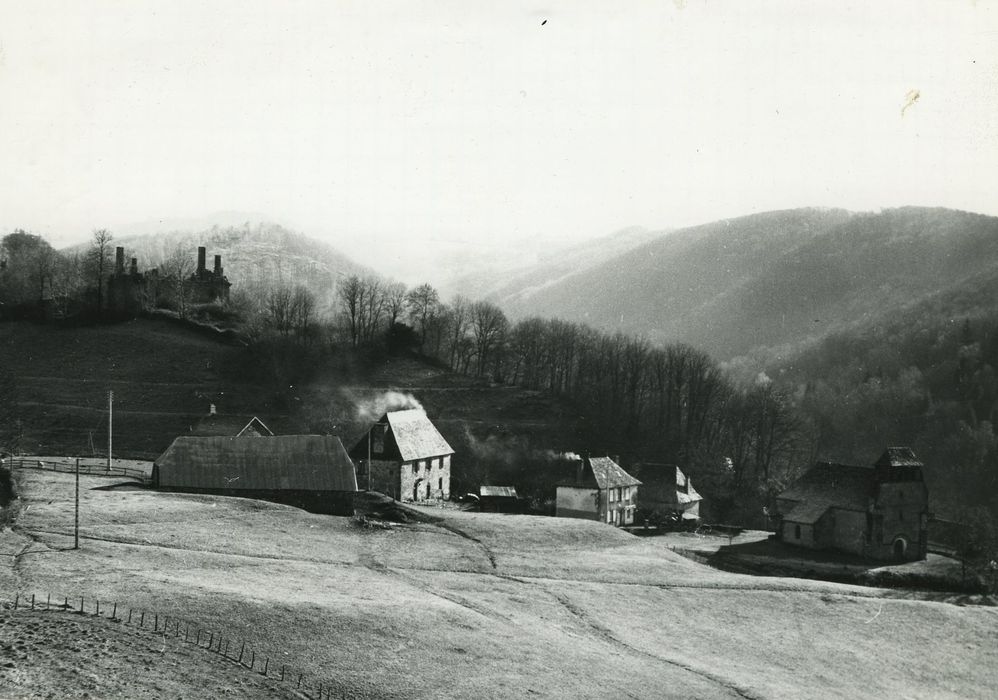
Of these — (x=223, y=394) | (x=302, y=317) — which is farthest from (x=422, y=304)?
(x=223, y=394)

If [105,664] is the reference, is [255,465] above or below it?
above

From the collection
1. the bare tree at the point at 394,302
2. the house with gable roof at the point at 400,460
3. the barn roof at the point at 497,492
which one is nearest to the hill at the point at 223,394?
the house with gable roof at the point at 400,460

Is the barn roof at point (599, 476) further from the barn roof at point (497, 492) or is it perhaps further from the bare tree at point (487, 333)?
the bare tree at point (487, 333)

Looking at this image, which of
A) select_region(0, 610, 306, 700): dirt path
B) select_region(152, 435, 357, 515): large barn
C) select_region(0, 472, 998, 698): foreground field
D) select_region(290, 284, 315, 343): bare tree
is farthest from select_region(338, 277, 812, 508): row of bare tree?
select_region(0, 610, 306, 700): dirt path

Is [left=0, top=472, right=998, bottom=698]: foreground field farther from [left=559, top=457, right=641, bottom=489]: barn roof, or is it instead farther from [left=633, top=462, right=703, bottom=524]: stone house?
[left=633, top=462, right=703, bottom=524]: stone house

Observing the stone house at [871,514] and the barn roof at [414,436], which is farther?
the barn roof at [414,436]

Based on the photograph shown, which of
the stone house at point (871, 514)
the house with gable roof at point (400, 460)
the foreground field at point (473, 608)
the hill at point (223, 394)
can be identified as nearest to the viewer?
the foreground field at point (473, 608)

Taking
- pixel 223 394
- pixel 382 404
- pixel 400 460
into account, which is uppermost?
pixel 223 394

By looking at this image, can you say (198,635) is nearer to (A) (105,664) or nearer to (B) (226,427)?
(A) (105,664)
